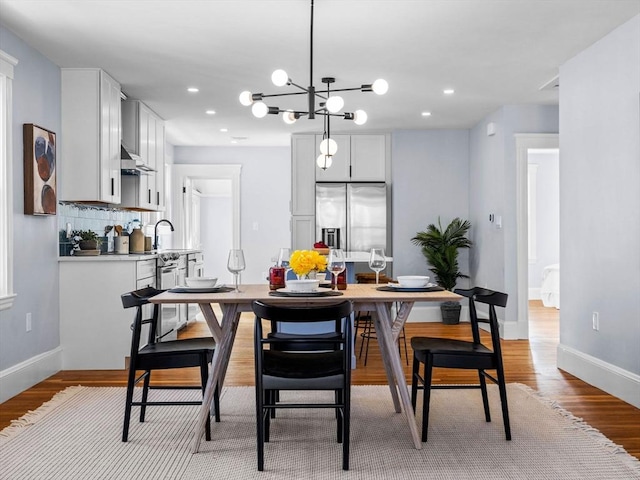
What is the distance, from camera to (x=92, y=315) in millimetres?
4789

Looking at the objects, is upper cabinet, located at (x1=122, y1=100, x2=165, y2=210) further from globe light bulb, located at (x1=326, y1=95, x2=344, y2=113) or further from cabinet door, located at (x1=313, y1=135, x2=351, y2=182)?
globe light bulb, located at (x1=326, y1=95, x2=344, y2=113)

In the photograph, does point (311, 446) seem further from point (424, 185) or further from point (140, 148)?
point (424, 185)

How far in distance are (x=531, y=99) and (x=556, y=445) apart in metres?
4.09

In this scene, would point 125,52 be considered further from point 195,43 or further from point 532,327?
point 532,327

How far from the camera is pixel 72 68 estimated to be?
15.9 ft

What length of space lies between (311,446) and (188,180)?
21.7 feet

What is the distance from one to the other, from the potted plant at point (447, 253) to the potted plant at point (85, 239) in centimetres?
391

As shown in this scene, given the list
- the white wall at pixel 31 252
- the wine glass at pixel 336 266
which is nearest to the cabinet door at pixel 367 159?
the white wall at pixel 31 252

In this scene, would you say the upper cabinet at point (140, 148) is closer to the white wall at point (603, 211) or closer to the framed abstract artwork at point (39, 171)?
the framed abstract artwork at point (39, 171)

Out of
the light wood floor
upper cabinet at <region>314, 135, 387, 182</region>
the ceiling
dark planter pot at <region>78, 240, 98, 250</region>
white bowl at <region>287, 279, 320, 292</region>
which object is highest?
the ceiling

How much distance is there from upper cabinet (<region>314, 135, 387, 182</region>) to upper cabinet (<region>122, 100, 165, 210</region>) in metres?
2.29

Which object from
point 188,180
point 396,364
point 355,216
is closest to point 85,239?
point 396,364

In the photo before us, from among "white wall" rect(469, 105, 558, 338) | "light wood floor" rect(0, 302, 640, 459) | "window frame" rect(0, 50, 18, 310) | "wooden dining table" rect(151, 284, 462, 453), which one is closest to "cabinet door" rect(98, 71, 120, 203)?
"window frame" rect(0, 50, 18, 310)

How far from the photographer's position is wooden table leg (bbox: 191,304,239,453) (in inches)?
113
